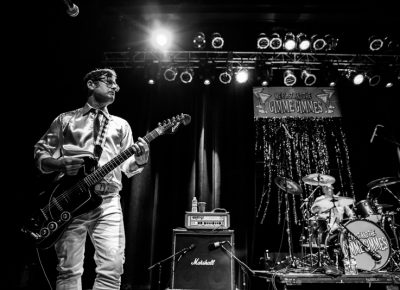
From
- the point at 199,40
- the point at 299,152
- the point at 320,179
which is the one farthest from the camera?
the point at 299,152

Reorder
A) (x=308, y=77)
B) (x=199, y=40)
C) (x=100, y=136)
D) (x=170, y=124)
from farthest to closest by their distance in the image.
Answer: (x=308, y=77) < (x=199, y=40) < (x=170, y=124) < (x=100, y=136)

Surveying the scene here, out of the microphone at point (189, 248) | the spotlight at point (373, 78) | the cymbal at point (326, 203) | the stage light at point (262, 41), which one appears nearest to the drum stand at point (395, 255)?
the cymbal at point (326, 203)

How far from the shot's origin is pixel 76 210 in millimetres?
2260

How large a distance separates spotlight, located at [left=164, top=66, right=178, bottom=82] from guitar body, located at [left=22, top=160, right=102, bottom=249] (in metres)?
3.34

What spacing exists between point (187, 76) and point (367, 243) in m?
4.04

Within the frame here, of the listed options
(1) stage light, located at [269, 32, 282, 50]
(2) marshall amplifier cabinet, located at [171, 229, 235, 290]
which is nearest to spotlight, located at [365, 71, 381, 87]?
(1) stage light, located at [269, 32, 282, 50]

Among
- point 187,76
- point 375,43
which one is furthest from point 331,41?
point 187,76

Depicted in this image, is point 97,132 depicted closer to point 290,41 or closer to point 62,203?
point 62,203

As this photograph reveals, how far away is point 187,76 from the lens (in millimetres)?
5391

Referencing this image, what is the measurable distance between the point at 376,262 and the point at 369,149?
259cm

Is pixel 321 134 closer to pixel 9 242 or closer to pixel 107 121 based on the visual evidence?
pixel 107 121

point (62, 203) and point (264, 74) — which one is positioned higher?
point (264, 74)

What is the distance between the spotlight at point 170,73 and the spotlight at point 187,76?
137 mm

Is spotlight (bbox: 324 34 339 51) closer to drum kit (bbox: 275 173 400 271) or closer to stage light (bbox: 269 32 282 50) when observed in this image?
stage light (bbox: 269 32 282 50)
